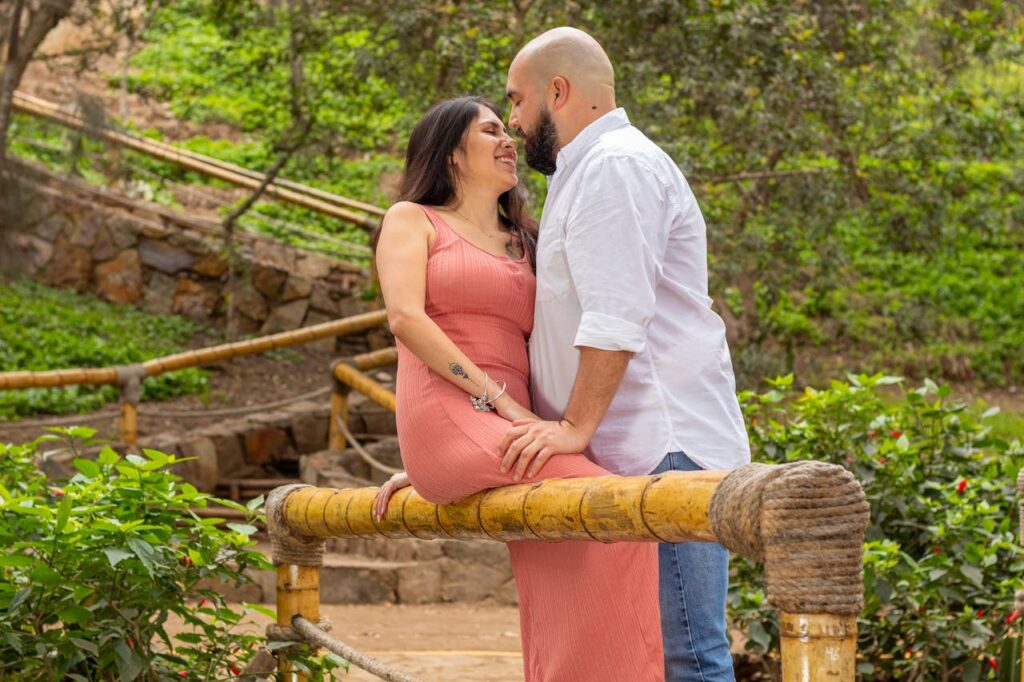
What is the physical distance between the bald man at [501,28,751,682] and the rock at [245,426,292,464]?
7039 millimetres

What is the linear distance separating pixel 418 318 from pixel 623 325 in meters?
0.37

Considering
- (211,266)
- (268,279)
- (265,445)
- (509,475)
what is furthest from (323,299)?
(509,475)

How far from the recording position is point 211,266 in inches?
475

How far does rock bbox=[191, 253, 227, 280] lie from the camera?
12023mm

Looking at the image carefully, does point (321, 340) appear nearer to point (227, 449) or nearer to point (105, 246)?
point (105, 246)

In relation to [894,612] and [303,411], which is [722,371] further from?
[303,411]

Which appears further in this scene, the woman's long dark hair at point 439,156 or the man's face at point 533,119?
the woman's long dark hair at point 439,156

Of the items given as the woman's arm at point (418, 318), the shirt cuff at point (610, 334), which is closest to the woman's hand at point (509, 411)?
the woman's arm at point (418, 318)

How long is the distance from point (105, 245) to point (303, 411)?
3659 millimetres

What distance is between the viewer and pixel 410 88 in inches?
329

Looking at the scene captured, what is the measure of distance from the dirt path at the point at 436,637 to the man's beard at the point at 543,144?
5.65 feet

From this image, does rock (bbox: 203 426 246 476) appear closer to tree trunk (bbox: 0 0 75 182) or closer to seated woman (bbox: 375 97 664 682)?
tree trunk (bbox: 0 0 75 182)

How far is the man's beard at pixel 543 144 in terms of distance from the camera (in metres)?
2.36

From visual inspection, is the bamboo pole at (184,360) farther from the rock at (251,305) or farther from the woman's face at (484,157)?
the woman's face at (484,157)
